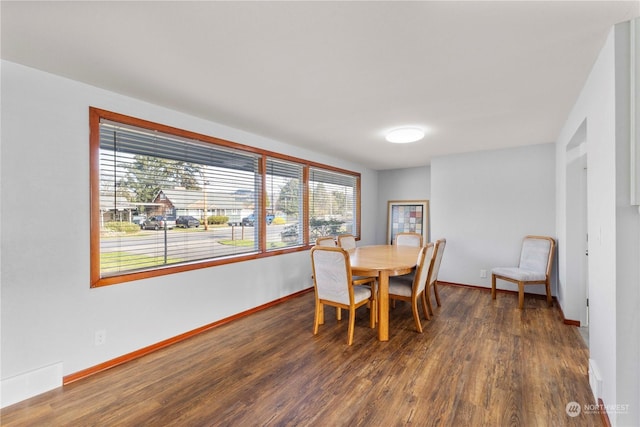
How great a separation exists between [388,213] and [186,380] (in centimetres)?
519

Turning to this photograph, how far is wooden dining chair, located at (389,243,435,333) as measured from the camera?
9.77 feet

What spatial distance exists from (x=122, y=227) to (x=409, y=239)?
4043 millimetres

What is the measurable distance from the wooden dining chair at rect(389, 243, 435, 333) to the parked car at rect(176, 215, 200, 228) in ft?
7.47

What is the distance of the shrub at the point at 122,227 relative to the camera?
7.86ft

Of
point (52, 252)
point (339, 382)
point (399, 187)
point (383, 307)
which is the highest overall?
point (399, 187)

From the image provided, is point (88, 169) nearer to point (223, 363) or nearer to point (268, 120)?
point (268, 120)

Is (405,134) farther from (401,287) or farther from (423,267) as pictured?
(401,287)

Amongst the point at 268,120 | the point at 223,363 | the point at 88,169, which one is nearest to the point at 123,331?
the point at 223,363

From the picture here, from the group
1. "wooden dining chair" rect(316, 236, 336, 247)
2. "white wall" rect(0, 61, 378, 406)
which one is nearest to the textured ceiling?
"white wall" rect(0, 61, 378, 406)

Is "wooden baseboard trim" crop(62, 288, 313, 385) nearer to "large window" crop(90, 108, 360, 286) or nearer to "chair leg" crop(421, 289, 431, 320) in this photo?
"large window" crop(90, 108, 360, 286)

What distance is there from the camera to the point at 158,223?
2729 millimetres

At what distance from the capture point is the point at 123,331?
2.41 meters

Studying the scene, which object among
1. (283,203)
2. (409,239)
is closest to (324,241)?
(283,203)

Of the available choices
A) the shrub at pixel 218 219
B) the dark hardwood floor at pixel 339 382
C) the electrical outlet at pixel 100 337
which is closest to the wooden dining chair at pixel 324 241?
the dark hardwood floor at pixel 339 382
